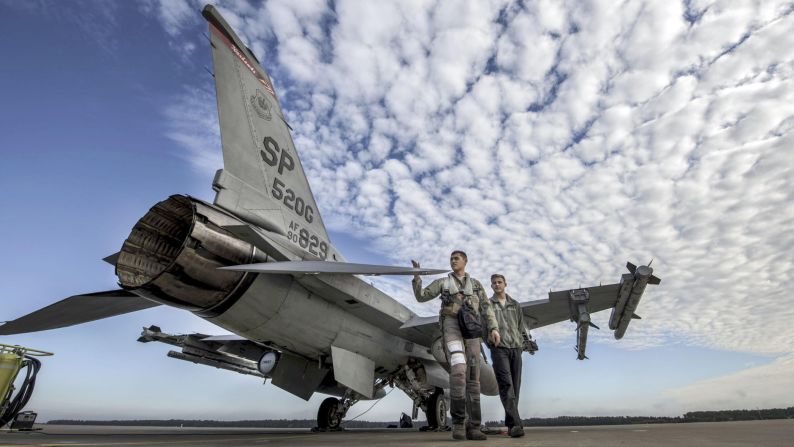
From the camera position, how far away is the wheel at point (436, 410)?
8.92 metres

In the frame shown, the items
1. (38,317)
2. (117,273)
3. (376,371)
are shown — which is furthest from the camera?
(376,371)

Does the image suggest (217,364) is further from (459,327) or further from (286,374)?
(459,327)

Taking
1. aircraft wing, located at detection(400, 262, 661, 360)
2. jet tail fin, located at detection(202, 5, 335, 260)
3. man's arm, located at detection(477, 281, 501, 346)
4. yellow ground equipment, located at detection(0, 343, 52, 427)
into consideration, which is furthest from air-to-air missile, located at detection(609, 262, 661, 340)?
yellow ground equipment, located at detection(0, 343, 52, 427)

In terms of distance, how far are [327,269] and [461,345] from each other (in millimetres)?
1798

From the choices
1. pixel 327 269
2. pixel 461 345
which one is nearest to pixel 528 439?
pixel 461 345

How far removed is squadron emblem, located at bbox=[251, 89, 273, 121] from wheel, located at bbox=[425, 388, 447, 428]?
6730 millimetres

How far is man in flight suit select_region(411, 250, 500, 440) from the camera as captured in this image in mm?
4000

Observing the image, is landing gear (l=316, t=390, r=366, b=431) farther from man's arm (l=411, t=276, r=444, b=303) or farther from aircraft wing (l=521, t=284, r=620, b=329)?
man's arm (l=411, t=276, r=444, b=303)

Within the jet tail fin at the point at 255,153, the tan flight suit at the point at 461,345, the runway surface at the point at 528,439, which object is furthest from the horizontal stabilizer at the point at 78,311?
the tan flight suit at the point at 461,345

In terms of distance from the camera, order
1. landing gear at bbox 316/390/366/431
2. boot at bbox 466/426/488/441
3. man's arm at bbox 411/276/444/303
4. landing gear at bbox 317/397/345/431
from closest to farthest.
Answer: boot at bbox 466/426/488/441, man's arm at bbox 411/276/444/303, landing gear at bbox 316/390/366/431, landing gear at bbox 317/397/345/431

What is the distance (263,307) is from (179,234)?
1.43 metres

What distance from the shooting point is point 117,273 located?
4633 mm

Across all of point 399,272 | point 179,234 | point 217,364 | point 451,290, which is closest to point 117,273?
point 179,234

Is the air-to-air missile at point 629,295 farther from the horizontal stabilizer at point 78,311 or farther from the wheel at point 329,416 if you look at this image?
the horizontal stabilizer at point 78,311
